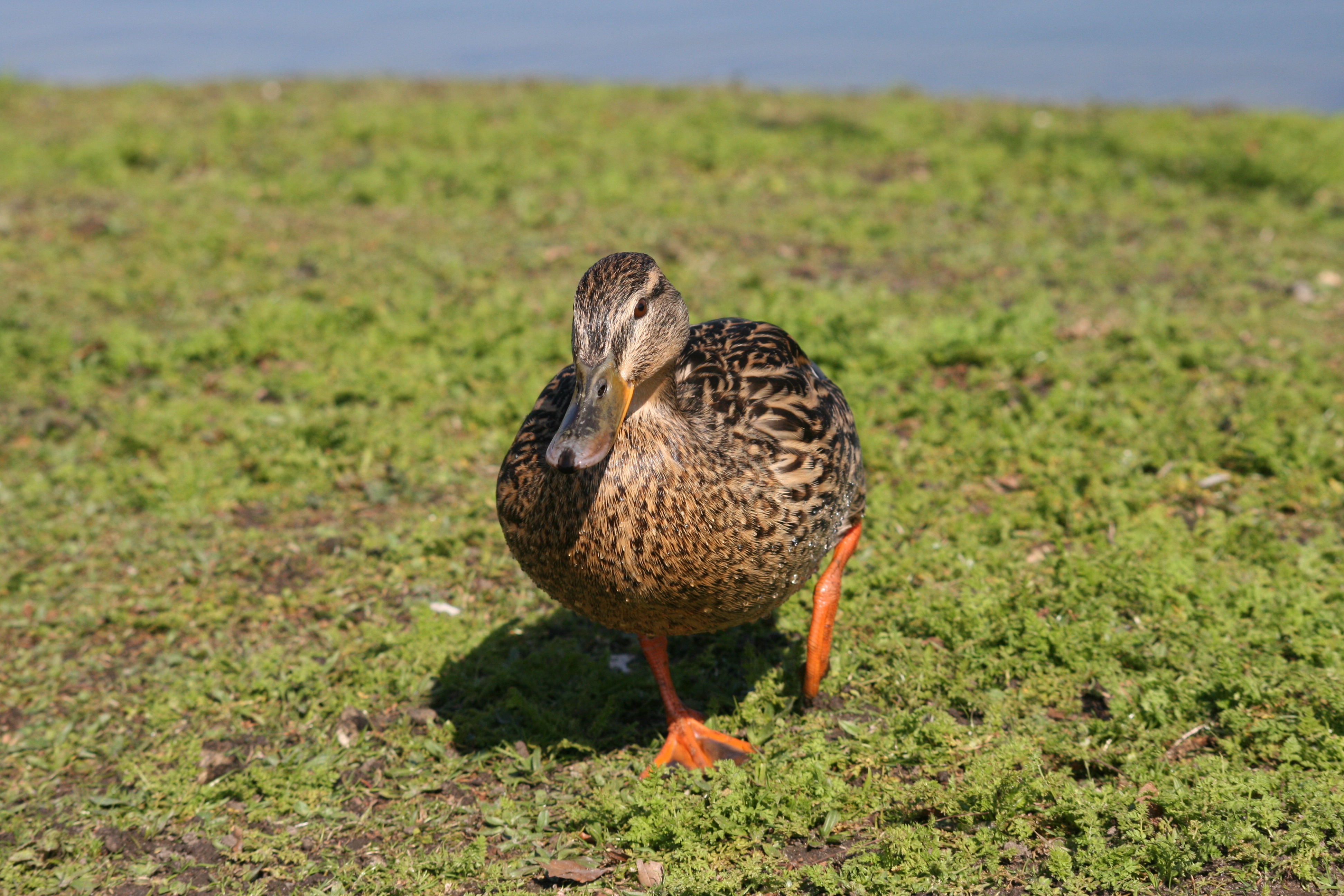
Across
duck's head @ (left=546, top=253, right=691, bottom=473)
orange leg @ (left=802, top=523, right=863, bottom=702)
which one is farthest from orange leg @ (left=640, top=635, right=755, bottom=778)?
duck's head @ (left=546, top=253, right=691, bottom=473)

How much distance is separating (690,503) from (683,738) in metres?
1.03

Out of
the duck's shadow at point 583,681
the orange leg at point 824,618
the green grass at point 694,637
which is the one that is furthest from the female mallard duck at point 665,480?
the green grass at point 694,637

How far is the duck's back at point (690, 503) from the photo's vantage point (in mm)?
3426

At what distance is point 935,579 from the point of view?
4.76 meters

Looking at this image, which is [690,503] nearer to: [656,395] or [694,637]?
[656,395]

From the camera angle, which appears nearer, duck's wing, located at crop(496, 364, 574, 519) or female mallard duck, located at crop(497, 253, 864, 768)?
female mallard duck, located at crop(497, 253, 864, 768)

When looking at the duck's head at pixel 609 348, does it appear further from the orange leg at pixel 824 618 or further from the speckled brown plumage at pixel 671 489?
the orange leg at pixel 824 618

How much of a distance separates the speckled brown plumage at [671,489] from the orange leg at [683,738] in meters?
0.25

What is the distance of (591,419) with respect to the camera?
10.3 feet

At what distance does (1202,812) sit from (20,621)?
4.66m

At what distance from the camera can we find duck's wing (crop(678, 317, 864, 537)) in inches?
144

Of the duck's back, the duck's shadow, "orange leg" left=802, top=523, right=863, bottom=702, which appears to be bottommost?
the duck's shadow

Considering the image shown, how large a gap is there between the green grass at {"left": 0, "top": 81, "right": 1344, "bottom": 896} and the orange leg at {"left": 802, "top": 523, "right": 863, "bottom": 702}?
0.13 meters

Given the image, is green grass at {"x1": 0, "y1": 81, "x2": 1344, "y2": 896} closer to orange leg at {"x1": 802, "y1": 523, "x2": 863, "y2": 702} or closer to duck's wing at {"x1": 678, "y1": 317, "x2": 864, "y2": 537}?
orange leg at {"x1": 802, "y1": 523, "x2": 863, "y2": 702}
